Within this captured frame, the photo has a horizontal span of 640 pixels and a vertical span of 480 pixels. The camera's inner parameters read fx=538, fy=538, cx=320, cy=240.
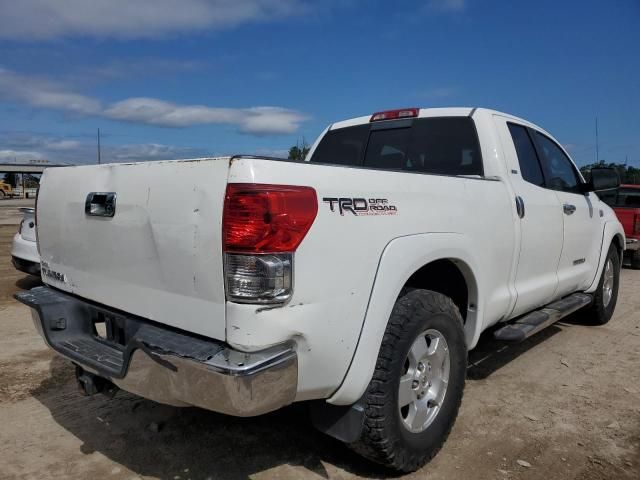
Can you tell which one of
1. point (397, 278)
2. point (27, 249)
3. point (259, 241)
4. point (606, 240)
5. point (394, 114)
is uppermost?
point (394, 114)

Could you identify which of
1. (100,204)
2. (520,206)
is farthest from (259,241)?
(520,206)

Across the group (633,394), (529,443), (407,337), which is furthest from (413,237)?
(633,394)

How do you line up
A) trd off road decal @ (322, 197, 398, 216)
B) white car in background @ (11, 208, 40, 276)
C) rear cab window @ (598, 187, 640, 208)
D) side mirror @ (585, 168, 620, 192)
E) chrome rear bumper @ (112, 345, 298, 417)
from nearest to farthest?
1. chrome rear bumper @ (112, 345, 298, 417)
2. trd off road decal @ (322, 197, 398, 216)
3. side mirror @ (585, 168, 620, 192)
4. white car in background @ (11, 208, 40, 276)
5. rear cab window @ (598, 187, 640, 208)

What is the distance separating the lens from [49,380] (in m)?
3.99

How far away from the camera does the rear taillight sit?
6.57 feet

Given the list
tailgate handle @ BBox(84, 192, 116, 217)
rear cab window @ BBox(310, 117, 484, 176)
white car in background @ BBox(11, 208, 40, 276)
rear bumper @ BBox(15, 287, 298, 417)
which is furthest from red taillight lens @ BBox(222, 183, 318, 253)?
white car in background @ BBox(11, 208, 40, 276)

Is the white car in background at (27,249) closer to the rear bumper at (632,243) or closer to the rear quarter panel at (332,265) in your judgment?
the rear quarter panel at (332,265)

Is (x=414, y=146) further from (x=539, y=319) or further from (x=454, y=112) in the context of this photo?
(x=539, y=319)

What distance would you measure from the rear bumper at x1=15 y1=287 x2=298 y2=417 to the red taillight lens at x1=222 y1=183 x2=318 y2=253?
40 centimetres

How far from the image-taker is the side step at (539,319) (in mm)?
3494

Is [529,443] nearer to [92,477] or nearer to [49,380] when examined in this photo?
[92,477]

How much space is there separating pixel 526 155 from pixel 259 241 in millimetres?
2855

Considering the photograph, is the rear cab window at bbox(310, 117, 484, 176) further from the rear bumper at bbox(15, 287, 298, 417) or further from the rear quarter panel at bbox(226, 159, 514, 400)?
the rear bumper at bbox(15, 287, 298, 417)

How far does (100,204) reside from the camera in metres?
2.59
